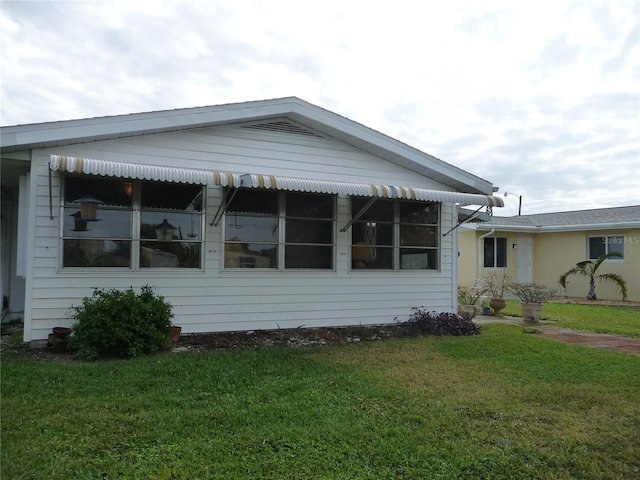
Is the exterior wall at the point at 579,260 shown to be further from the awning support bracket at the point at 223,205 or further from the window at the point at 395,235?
the awning support bracket at the point at 223,205

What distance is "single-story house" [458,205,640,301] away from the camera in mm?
16625

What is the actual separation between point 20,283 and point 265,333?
547 cm

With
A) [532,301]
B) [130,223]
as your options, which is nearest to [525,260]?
[532,301]

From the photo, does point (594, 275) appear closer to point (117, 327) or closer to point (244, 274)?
point (244, 274)

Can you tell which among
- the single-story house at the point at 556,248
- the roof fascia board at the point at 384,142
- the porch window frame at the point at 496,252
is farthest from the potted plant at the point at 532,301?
the porch window frame at the point at 496,252

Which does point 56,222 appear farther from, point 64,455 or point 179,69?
point 179,69

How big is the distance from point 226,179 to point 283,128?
2058mm

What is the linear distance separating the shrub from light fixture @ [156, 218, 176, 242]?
475 cm

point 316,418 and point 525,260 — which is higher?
point 525,260

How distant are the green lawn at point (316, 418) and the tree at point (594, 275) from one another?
11.3 meters

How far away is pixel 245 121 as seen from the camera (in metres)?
7.79

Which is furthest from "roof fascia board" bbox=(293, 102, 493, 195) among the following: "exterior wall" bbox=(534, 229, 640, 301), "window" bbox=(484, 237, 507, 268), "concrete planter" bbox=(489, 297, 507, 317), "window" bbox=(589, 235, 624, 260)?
"window" bbox=(589, 235, 624, 260)

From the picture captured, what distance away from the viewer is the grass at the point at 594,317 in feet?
31.9

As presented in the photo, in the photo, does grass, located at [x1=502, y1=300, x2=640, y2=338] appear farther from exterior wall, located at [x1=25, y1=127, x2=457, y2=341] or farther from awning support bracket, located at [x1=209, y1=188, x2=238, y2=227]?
awning support bracket, located at [x1=209, y1=188, x2=238, y2=227]
